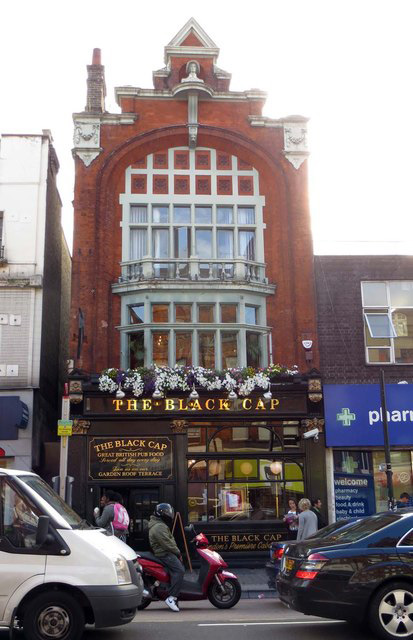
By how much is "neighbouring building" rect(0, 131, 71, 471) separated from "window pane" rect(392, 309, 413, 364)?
35.6ft

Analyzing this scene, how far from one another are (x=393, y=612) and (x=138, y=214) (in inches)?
667

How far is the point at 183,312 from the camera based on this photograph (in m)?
22.5

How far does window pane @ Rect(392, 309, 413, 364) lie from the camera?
2245cm

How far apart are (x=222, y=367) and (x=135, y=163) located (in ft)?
24.1

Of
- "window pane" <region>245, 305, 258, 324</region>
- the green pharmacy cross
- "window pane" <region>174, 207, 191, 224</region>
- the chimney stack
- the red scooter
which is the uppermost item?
the chimney stack

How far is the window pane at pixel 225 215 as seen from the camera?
77.4 ft

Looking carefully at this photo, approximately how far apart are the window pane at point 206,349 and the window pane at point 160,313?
1.18 m

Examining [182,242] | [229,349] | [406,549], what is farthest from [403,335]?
[406,549]

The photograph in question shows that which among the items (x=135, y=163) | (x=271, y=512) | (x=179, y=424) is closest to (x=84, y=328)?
(x=179, y=424)

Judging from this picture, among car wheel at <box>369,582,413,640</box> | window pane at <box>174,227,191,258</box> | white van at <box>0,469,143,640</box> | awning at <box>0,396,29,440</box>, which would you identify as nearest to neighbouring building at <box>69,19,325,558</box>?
window pane at <box>174,227,191,258</box>

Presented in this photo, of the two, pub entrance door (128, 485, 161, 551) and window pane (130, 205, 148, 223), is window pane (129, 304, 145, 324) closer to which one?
window pane (130, 205, 148, 223)

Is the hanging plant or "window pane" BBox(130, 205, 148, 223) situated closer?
the hanging plant

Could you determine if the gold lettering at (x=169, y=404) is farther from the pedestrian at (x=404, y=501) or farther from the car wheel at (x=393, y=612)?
the car wheel at (x=393, y=612)

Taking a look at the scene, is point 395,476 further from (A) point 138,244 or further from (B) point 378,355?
(A) point 138,244
